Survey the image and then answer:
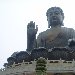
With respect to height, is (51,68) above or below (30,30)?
below

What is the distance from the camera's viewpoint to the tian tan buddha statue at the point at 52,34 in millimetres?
18078

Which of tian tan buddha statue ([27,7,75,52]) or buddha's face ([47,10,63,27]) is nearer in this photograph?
tian tan buddha statue ([27,7,75,52])

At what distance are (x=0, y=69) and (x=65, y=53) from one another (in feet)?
13.9

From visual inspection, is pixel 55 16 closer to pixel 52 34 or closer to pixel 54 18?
pixel 54 18

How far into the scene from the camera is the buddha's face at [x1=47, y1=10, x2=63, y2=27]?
2028 centimetres

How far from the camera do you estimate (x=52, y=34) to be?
1906 centimetres

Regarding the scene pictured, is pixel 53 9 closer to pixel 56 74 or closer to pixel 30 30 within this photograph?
pixel 30 30

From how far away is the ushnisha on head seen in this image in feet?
66.5

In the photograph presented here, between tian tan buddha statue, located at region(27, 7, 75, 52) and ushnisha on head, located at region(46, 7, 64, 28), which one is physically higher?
ushnisha on head, located at region(46, 7, 64, 28)

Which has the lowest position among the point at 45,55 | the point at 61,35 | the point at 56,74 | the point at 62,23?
the point at 56,74

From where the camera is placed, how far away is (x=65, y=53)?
45.9 ft

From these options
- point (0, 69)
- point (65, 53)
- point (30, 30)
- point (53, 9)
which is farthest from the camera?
point (53, 9)

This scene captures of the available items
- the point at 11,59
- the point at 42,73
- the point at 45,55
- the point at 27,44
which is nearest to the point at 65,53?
the point at 45,55

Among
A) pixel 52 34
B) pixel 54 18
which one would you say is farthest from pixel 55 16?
pixel 52 34
